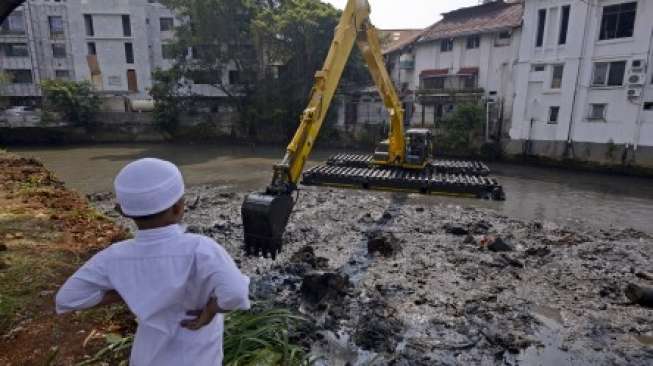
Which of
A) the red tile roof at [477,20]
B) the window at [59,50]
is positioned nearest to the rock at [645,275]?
the red tile roof at [477,20]

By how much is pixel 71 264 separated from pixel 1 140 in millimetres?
29521

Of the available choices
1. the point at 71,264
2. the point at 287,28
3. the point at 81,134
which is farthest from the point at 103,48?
the point at 71,264

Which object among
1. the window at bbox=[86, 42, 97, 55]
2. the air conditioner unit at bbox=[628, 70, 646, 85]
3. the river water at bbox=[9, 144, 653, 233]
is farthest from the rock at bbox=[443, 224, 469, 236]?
the window at bbox=[86, 42, 97, 55]

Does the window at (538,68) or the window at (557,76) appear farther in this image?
the window at (538,68)

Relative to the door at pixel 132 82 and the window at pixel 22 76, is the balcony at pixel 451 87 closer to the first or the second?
the door at pixel 132 82

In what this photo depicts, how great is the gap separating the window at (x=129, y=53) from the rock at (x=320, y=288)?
35.8m

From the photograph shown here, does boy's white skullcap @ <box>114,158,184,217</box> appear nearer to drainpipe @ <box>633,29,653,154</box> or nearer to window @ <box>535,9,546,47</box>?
drainpipe @ <box>633,29,653,154</box>

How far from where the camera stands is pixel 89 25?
3397 centimetres

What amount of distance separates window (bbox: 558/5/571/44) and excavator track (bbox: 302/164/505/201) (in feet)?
49.8

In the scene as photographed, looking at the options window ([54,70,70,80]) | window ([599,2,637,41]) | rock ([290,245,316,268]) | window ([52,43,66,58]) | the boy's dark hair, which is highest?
window ([52,43,66,58])

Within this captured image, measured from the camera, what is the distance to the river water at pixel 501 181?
11891 mm

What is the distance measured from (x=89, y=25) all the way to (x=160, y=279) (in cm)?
4054

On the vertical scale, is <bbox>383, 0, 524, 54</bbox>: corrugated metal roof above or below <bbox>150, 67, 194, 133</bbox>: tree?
above

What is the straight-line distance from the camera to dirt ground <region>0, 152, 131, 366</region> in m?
3.06
